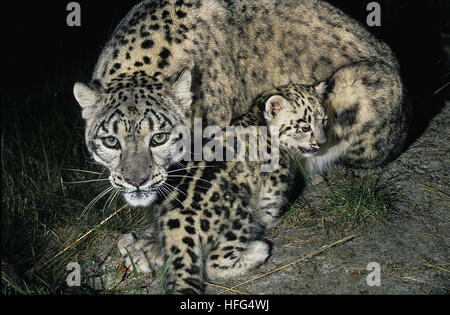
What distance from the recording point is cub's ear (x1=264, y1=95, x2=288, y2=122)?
18.0 ft

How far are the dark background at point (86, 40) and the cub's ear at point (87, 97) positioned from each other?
304cm

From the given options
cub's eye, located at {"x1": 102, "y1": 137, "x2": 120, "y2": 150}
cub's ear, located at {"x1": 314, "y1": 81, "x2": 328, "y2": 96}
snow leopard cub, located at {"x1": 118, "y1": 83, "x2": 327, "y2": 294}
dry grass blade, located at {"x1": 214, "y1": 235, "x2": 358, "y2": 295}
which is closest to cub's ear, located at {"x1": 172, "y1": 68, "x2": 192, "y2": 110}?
snow leopard cub, located at {"x1": 118, "y1": 83, "x2": 327, "y2": 294}

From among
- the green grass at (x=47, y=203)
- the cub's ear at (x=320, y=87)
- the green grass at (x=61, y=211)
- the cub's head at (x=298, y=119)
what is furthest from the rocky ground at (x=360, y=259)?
the cub's ear at (x=320, y=87)

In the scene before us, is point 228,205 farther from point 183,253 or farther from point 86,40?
point 86,40

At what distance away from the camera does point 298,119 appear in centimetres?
562

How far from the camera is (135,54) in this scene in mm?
5121

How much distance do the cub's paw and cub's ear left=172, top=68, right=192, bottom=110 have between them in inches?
55.1

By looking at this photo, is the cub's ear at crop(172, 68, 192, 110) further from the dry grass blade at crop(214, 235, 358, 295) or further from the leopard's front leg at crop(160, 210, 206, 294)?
the dry grass blade at crop(214, 235, 358, 295)

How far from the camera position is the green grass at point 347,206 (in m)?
5.47

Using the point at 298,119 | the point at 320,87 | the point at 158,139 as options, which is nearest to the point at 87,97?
the point at 158,139
